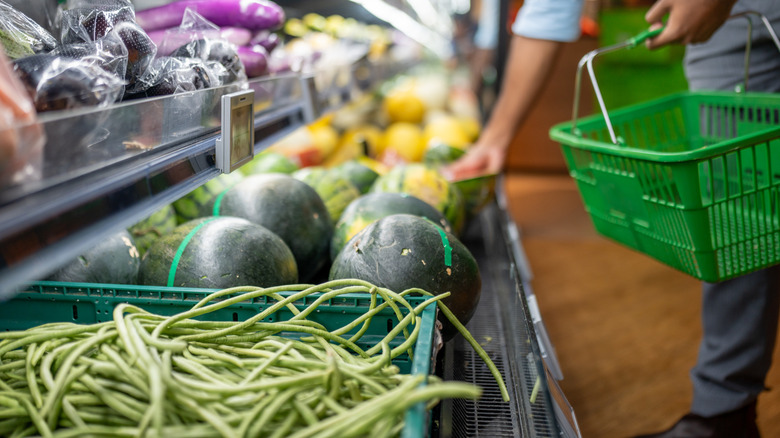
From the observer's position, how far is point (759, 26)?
1.67m

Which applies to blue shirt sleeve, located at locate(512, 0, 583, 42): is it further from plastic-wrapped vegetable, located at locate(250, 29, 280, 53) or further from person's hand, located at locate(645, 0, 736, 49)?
plastic-wrapped vegetable, located at locate(250, 29, 280, 53)

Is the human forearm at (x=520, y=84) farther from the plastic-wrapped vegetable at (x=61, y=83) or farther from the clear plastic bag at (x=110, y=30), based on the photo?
the plastic-wrapped vegetable at (x=61, y=83)

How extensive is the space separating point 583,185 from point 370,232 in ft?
2.82

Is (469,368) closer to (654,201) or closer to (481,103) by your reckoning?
(654,201)

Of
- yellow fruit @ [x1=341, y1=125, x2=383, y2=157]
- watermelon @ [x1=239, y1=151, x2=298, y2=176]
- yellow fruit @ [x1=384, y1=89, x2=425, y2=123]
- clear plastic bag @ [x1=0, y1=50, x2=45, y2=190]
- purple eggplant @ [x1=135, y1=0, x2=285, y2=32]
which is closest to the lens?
clear plastic bag @ [x1=0, y1=50, x2=45, y2=190]

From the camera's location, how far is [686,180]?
1247 mm

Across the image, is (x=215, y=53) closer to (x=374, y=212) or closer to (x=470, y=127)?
(x=374, y=212)

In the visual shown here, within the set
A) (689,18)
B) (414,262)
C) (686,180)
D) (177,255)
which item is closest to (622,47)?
(689,18)

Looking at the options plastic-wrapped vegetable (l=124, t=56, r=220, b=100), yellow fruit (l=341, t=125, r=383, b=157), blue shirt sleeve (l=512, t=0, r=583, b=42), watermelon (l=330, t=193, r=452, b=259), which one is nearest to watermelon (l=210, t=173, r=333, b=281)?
watermelon (l=330, t=193, r=452, b=259)

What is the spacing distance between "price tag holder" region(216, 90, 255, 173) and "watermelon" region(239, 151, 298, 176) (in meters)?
0.83

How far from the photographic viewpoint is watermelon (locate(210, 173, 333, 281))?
4.61 feet

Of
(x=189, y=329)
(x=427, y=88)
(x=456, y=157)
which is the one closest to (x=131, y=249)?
(x=189, y=329)

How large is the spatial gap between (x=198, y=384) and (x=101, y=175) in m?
0.27

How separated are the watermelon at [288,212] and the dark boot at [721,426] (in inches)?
47.4
